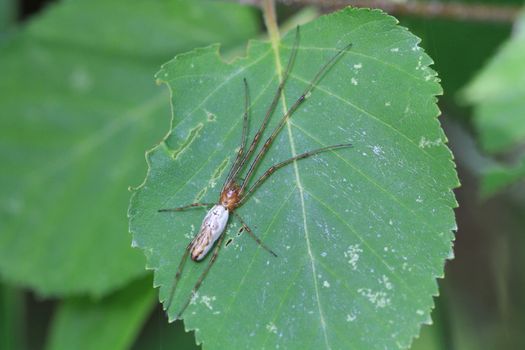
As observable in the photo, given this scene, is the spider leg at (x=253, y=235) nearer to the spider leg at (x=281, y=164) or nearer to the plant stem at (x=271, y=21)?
the spider leg at (x=281, y=164)

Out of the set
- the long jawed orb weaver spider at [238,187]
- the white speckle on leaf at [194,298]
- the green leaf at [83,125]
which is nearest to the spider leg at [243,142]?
the long jawed orb weaver spider at [238,187]

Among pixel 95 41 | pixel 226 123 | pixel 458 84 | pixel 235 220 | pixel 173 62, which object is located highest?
pixel 95 41

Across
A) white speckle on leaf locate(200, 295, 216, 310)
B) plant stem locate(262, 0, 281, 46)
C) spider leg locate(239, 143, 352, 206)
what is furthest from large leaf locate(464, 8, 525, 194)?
white speckle on leaf locate(200, 295, 216, 310)

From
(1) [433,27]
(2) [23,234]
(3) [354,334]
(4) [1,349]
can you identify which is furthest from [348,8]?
(4) [1,349]

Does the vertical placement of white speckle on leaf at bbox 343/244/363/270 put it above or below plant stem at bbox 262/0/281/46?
below

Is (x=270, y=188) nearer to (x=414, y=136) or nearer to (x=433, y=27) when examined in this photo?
(x=414, y=136)

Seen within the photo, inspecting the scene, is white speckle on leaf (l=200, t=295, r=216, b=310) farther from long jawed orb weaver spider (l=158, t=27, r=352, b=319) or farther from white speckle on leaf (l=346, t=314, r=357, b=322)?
white speckle on leaf (l=346, t=314, r=357, b=322)
